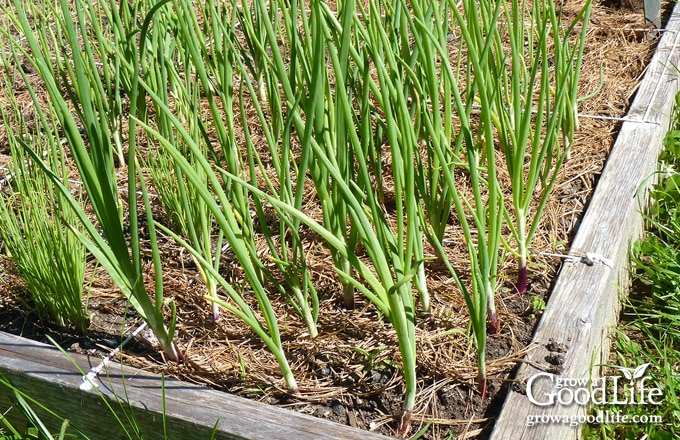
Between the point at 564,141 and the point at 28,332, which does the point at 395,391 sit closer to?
the point at 28,332

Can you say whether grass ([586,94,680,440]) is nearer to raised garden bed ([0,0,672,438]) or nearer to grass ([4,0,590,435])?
raised garden bed ([0,0,672,438])

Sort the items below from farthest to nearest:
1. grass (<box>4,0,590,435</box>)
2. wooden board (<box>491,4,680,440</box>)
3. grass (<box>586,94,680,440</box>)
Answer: grass (<box>586,94,680,440</box>)
wooden board (<box>491,4,680,440</box>)
grass (<box>4,0,590,435</box>)

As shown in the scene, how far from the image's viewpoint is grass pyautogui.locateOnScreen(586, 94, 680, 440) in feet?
4.66

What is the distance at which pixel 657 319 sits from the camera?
170cm

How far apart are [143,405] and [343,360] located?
37 cm

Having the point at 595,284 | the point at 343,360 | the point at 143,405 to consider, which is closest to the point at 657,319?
the point at 595,284

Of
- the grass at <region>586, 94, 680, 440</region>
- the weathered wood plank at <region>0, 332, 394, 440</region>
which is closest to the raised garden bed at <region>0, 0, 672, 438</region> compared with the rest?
the weathered wood plank at <region>0, 332, 394, 440</region>

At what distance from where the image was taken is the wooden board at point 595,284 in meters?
1.29

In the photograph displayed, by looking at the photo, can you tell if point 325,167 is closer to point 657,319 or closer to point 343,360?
point 343,360

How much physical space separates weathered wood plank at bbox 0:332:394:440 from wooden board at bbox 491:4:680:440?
11.7 inches

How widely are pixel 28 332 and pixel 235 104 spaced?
3.62ft

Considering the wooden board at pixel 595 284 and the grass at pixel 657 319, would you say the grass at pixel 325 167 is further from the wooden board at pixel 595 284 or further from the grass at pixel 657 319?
the grass at pixel 657 319

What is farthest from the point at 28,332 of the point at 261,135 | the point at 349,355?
the point at 261,135

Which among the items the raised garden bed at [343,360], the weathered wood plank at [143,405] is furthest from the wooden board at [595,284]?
the weathered wood plank at [143,405]
